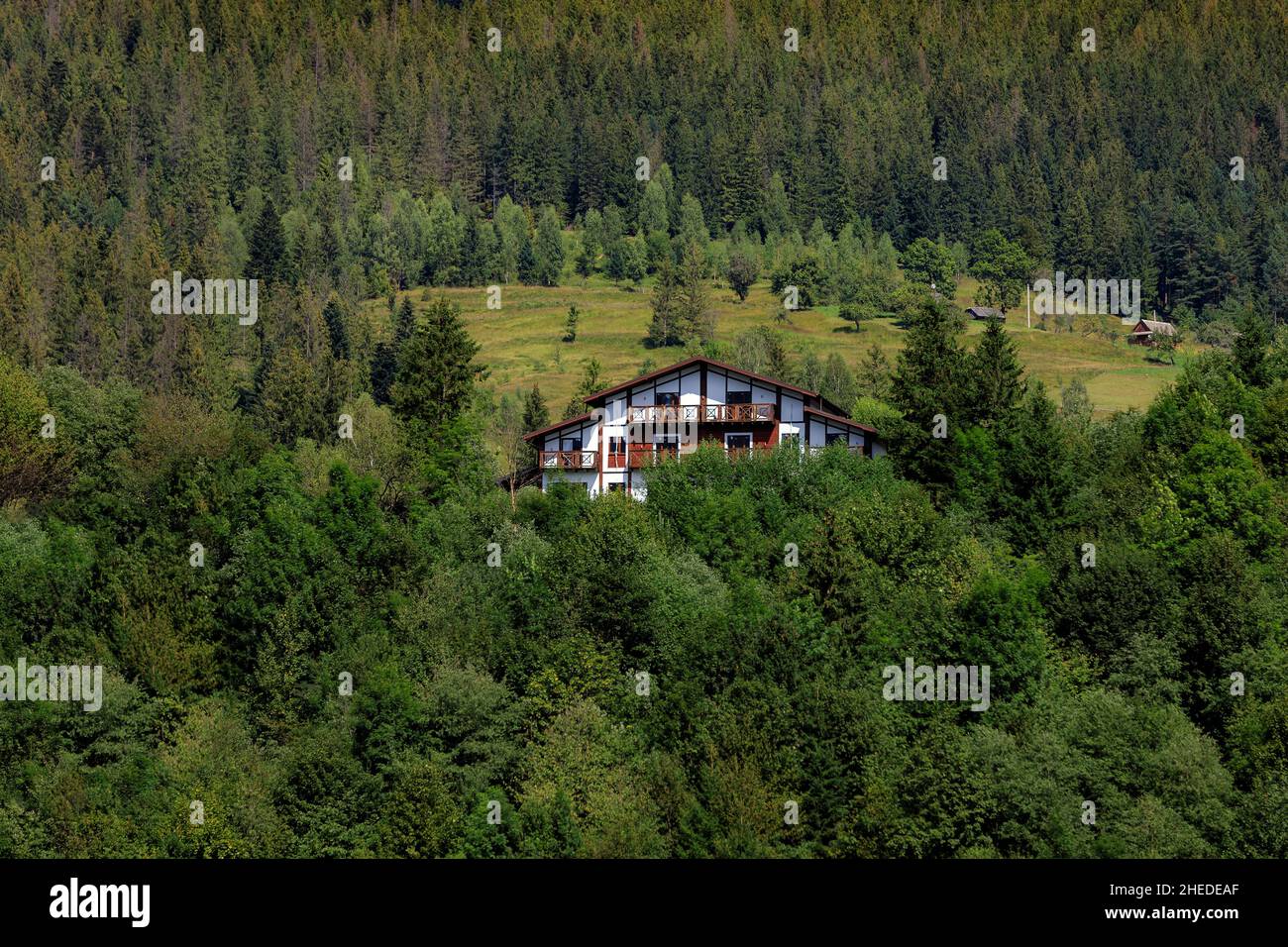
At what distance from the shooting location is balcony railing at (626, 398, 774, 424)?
278ft

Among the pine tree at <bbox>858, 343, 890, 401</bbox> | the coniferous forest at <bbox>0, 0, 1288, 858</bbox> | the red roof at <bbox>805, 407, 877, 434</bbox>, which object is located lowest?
the coniferous forest at <bbox>0, 0, 1288, 858</bbox>

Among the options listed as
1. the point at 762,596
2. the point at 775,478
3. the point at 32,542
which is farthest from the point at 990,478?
the point at 32,542

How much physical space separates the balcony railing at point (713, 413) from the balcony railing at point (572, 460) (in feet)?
9.31

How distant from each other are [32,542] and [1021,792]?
4563 centimetres

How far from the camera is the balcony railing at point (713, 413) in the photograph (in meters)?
84.6

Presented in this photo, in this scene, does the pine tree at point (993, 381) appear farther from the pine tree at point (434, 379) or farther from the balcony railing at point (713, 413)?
the pine tree at point (434, 379)

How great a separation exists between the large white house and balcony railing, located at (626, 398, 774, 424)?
5 centimetres

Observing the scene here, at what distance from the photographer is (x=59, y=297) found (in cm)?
17525

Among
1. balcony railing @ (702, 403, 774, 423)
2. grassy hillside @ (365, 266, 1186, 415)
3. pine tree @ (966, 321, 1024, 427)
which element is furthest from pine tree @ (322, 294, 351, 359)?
pine tree @ (966, 321, 1024, 427)

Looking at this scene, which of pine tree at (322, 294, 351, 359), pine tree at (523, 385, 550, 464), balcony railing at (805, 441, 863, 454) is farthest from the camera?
pine tree at (322, 294, 351, 359)

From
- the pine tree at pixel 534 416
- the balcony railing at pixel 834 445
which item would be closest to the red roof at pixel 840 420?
the balcony railing at pixel 834 445

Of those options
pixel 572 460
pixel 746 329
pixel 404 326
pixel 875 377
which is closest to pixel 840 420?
pixel 572 460

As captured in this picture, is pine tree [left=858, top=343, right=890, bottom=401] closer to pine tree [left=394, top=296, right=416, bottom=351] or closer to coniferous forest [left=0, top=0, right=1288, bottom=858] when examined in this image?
coniferous forest [left=0, top=0, right=1288, bottom=858]

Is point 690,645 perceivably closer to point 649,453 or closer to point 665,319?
point 649,453
